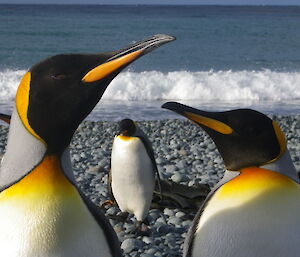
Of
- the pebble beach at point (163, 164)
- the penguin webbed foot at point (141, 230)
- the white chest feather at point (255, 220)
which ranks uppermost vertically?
the white chest feather at point (255, 220)

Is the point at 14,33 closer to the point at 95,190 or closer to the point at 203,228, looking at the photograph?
the point at 95,190

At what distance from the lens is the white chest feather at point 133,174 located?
4.87 metres

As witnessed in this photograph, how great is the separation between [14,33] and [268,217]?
35.9 metres

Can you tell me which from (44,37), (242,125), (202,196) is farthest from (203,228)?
(44,37)

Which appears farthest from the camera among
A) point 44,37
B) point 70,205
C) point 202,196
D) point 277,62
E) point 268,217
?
point 44,37

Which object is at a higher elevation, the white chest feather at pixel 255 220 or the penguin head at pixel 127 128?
the white chest feather at pixel 255 220

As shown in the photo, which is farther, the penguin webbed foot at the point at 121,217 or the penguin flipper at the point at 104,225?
the penguin webbed foot at the point at 121,217

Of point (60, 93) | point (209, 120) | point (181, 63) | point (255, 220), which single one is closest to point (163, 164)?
point (209, 120)

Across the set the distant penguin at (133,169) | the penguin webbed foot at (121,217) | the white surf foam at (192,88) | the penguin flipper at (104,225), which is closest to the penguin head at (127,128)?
the distant penguin at (133,169)

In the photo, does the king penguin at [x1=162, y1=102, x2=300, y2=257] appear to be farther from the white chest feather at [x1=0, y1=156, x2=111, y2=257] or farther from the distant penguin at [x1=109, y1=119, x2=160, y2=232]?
the distant penguin at [x1=109, y1=119, x2=160, y2=232]

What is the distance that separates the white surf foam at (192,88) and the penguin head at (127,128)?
445 inches

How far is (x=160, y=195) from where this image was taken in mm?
5273

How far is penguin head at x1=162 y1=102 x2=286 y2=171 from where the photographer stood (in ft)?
7.55

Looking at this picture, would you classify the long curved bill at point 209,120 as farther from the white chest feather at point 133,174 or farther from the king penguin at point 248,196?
the white chest feather at point 133,174
